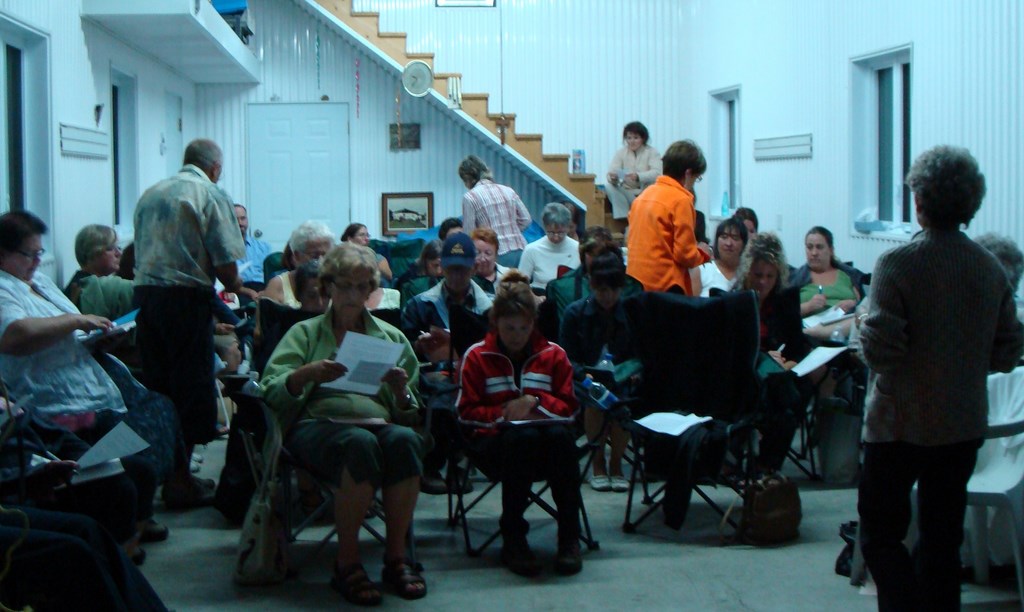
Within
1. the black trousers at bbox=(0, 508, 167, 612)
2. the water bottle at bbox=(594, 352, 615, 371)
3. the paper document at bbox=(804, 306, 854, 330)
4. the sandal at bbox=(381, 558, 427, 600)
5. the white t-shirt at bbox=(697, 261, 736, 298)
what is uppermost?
the white t-shirt at bbox=(697, 261, 736, 298)

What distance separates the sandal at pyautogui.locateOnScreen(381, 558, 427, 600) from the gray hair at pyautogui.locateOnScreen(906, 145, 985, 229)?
194 cm

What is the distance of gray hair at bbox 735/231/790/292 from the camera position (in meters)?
5.28

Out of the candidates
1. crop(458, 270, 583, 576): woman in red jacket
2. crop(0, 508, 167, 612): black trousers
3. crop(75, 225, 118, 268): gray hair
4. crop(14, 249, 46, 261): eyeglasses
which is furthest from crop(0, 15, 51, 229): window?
crop(0, 508, 167, 612): black trousers

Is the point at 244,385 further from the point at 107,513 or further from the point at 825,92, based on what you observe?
the point at 825,92

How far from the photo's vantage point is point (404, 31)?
39.7 feet

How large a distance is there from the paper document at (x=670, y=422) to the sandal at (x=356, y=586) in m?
1.25

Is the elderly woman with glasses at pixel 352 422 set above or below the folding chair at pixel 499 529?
above

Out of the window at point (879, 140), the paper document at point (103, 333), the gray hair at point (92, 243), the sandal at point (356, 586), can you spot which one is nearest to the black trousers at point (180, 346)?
the paper document at point (103, 333)

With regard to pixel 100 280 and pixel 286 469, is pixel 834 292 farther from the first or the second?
pixel 100 280

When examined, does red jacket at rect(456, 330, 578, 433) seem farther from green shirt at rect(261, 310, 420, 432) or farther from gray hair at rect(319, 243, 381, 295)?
gray hair at rect(319, 243, 381, 295)

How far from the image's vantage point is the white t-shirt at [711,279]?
6.29 m

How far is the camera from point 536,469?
161 inches

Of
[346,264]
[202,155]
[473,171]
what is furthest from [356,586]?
[473,171]

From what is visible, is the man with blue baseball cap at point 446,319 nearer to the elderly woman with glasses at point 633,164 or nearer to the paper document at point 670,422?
the paper document at point 670,422
